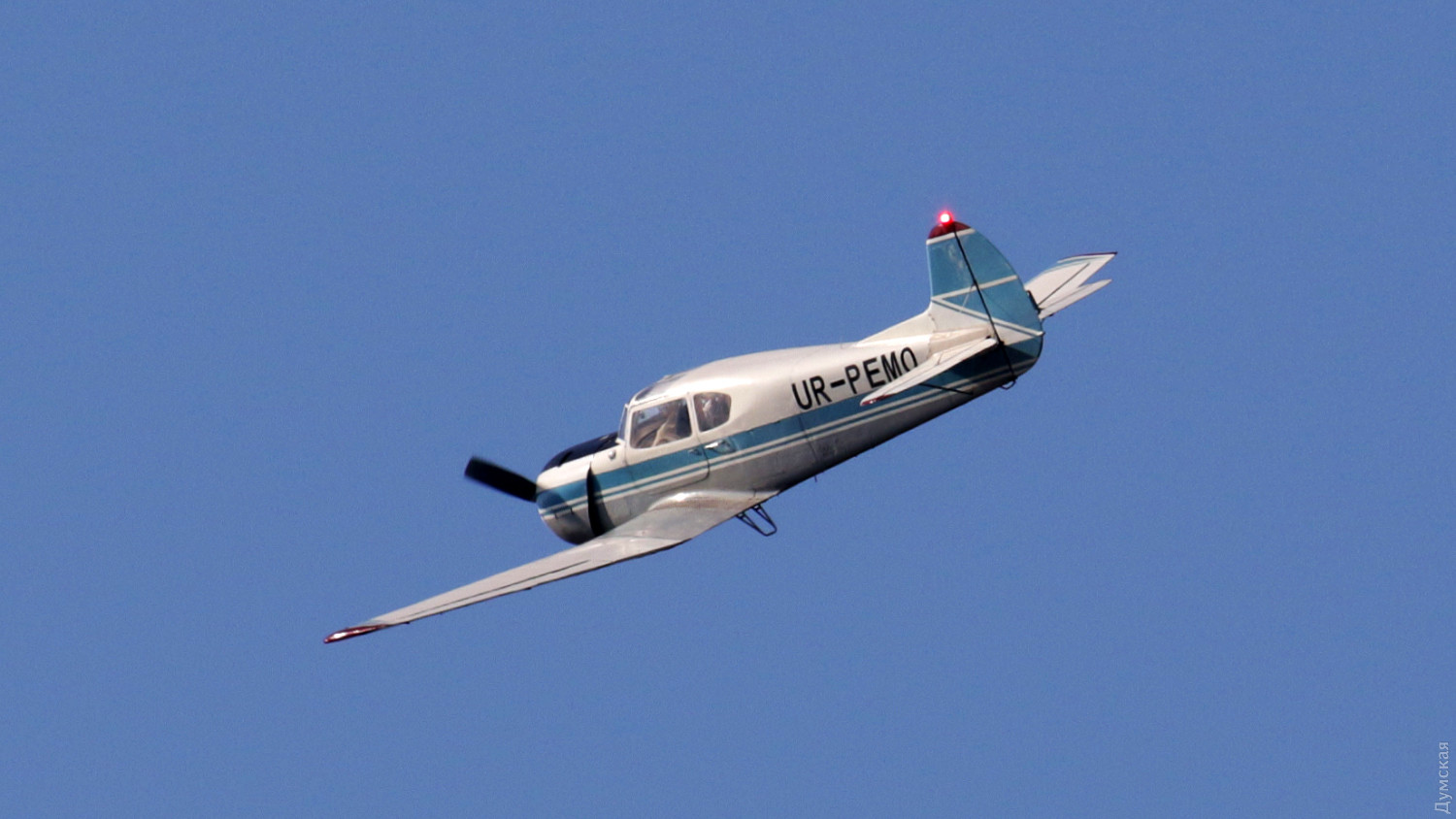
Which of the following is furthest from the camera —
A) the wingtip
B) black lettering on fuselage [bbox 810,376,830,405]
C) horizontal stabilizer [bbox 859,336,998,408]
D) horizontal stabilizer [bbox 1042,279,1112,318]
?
horizontal stabilizer [bbox 1042,279,1112,318]

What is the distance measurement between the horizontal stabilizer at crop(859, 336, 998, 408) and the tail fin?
20 centimetres

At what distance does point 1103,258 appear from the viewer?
2367 cm

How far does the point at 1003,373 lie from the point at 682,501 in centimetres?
383

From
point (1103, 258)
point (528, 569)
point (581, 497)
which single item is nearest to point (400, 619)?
point (528, 569)

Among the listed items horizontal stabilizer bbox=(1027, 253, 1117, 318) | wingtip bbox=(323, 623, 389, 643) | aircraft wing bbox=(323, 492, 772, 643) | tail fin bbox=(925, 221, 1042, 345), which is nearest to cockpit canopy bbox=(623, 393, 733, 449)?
aircraft wing bbox=(323, 492, 772, 643)

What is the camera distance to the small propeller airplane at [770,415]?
20.8 metres

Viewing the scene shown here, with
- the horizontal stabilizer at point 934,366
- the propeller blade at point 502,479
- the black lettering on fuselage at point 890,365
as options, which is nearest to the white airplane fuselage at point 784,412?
the black lettering on fuselage at point 890,365

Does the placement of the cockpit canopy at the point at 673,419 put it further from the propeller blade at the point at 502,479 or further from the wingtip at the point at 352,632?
the wingtip at the point at 352,632

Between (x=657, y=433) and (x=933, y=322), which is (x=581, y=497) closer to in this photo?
(x=657, y=433)

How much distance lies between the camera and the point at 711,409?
22.0m

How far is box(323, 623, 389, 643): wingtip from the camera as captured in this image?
63.7ft

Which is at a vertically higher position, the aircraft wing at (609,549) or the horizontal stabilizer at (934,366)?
the horizontal stabilizer at (934,366)

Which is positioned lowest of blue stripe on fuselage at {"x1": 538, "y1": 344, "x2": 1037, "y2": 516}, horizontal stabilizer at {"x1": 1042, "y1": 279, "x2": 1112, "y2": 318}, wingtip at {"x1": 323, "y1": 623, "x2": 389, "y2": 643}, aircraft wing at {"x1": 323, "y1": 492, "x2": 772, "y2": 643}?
wingtip at {"x1": 323, "y1": 623, "x2": 389, "y2": 643}

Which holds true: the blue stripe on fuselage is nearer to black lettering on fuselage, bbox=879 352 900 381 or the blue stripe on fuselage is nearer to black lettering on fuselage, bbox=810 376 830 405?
black lettering on fuselage, bbox=810 376 830 405
